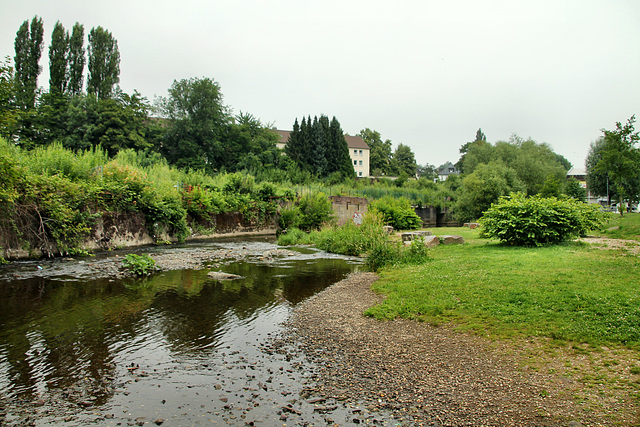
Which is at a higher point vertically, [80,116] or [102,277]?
[80,116]

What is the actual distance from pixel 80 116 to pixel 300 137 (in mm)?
32873

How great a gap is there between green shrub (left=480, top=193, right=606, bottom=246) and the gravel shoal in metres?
9.08

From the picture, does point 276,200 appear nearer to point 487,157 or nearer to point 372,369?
point 372,369

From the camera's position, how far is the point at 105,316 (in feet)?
25.3

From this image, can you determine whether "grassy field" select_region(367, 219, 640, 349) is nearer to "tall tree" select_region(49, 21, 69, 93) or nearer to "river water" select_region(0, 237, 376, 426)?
"river water" select_region(0, 237, 376, 426)

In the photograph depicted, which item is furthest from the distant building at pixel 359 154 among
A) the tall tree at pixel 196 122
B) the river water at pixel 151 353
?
the river water at pixel 151 353

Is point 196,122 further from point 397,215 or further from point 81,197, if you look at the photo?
point 81,197

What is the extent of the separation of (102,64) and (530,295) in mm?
53058

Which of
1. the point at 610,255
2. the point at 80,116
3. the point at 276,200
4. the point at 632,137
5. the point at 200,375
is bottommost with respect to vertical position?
the point at 200,375

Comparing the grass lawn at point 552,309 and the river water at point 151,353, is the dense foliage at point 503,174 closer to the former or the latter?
the grass lawn at point 552,309

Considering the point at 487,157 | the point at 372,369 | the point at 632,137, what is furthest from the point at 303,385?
the point at 487,157

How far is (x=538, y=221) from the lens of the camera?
1373cm

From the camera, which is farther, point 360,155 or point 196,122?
point 360,155

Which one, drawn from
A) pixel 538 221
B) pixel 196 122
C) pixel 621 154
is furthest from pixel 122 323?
pixel 196 122
